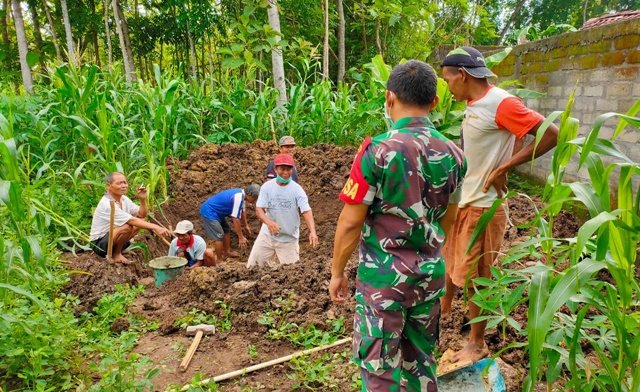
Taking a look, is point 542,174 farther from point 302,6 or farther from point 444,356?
point 302,6

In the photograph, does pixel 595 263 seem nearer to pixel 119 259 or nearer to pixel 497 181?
pixel 497 181

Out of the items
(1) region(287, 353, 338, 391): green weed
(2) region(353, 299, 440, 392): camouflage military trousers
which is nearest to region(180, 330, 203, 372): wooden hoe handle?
(1) region(287, 353, 338, 391): green weed

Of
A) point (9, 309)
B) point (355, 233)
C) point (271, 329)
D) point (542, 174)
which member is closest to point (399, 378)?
point (355, 233)

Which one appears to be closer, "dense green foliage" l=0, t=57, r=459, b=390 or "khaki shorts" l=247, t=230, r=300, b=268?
"dense green foliage" l=0, t=57, r=459, b=390

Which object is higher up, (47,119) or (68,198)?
(47,119)

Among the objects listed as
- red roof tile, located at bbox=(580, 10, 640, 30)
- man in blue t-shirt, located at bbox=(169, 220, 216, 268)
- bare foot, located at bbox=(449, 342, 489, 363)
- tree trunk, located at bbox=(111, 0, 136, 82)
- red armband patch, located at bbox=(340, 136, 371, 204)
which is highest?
tree trunk, located at bbox=(111, 0, 136, 82)

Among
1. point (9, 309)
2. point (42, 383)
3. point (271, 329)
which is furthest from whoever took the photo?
point (271, 329)

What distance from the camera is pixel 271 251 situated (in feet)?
15.6

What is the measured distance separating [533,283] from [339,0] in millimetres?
9692

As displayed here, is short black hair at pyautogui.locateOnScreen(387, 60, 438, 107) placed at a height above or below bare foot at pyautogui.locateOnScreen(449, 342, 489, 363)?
above

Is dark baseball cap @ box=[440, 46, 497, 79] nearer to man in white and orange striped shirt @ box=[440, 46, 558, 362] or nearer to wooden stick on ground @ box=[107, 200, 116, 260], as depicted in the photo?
man in white and orange striped shirt @ box=[440, 46, 558, 362]

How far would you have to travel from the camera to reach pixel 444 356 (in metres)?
2.69

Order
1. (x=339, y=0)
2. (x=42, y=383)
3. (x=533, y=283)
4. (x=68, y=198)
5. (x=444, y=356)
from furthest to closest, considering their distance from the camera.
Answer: (x=339, y=0)
(x=68, y=198)
(x=444, y=356)
(x=42, y=383)
(x=533, y=283)

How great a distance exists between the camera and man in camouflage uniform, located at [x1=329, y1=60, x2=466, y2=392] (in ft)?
5.80
